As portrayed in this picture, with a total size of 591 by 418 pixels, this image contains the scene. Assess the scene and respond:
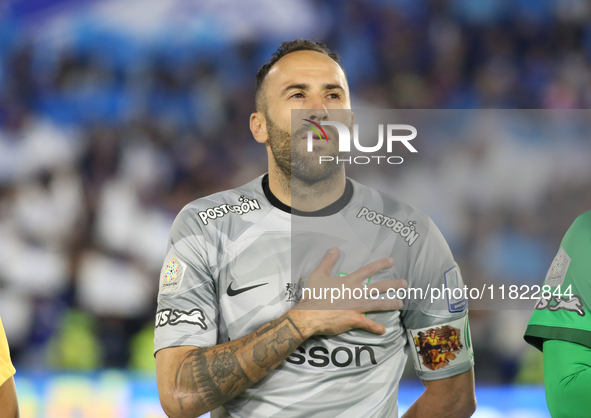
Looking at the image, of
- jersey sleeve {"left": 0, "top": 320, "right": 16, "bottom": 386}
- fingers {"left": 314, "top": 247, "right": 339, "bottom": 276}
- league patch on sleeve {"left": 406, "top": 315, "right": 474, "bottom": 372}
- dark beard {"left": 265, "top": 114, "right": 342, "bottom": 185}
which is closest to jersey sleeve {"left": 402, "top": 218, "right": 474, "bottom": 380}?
league patch on sleeve {"left": 406, "top": 315, "right": 474, "bottom": 372}

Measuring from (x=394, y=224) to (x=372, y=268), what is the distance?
147 millimetres

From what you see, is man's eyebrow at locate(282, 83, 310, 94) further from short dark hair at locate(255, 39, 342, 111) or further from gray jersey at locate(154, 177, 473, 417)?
gray jersey at locate(154, 177, 473, 417)

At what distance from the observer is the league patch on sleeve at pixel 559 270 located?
46.5 inches

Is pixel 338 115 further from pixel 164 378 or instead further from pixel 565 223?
pixel 164 378

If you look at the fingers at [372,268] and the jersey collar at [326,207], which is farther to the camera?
→ the jersey collar at [326,207]

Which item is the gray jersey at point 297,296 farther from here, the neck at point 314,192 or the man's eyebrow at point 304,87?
the man's eyebrow at point 304,87

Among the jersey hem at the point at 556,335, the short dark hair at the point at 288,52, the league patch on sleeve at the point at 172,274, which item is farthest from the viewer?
the short dark hair at the point at 288,52

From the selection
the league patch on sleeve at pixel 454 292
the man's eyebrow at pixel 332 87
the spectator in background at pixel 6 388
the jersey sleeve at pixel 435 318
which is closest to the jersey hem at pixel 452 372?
the jersey sleeve at pixel 435 318

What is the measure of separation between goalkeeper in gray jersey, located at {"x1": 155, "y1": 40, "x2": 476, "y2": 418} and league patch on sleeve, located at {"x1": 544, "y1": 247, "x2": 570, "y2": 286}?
24 centimetres

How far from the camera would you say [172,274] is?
4.50ft

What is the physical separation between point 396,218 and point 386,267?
143 millimetres

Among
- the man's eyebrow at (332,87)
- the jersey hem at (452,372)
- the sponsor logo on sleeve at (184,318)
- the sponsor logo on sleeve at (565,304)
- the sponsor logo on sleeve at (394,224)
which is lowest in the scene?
the jersey hem at (452,372)

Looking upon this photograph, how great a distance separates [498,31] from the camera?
2418mm

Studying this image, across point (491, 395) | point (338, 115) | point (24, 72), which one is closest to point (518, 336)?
point (491, 395)
